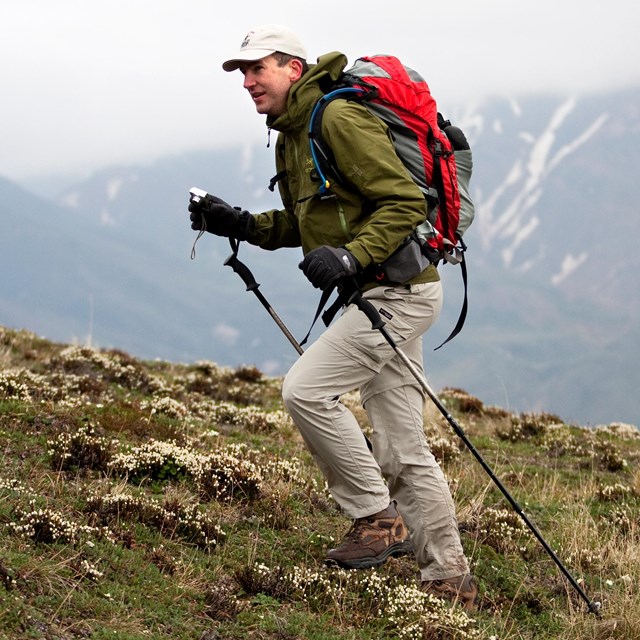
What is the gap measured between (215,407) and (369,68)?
6027 millimetres

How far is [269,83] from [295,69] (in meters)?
0.25

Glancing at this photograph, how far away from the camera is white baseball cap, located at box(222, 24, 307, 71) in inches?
256

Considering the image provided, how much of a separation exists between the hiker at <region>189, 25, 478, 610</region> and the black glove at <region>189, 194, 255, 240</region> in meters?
0.80

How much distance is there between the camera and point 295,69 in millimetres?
6645

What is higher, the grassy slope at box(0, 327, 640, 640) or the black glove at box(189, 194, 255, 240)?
the black glove at box(189, 194, 255, 240)

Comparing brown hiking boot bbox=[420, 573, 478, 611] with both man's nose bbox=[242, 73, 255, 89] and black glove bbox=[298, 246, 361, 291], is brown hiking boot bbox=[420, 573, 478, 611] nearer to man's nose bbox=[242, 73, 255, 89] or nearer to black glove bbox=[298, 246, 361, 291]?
black glove bbox=[298, 246, 361, 291]

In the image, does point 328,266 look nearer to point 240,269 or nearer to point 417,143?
point 417,143

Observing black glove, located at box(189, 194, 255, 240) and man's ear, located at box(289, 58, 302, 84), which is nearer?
man's ear, located at box(289, 58, 302, 84)

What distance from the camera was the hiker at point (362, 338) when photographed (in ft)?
20.1

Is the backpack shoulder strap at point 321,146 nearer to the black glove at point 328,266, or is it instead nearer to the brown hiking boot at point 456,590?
the black glove at point 328,266

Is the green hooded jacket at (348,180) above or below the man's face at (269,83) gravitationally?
below

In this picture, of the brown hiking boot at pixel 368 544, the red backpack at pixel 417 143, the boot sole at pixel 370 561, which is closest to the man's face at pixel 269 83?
the red backpack at pixel 417 143

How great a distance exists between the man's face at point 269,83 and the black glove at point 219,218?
1.18 metres

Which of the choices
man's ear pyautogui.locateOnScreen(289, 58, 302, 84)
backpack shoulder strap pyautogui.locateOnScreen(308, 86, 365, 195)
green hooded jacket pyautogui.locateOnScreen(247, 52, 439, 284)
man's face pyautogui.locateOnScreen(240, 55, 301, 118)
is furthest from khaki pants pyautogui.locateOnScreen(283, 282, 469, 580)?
man's ear pyautogui.locateOnScreen(289, 58, 302, 84)
